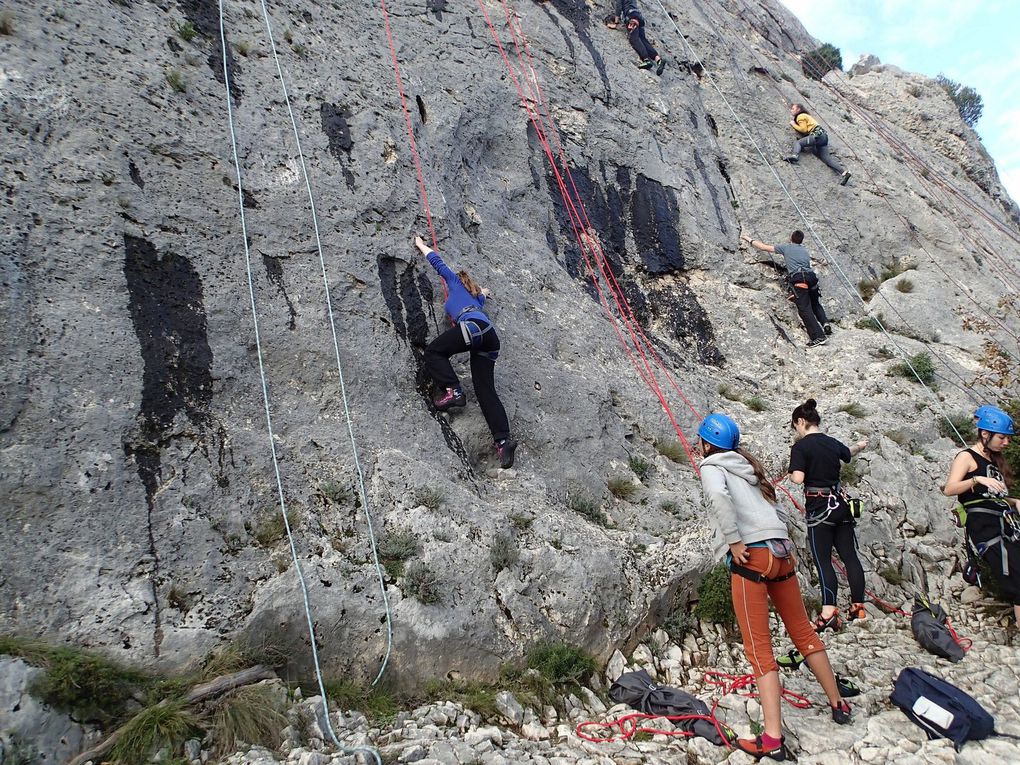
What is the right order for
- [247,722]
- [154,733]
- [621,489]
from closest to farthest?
[154,733] → [247,722] → [621,489]

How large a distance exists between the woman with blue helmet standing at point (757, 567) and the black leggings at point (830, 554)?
1.77 m

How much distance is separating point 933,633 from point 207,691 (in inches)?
236

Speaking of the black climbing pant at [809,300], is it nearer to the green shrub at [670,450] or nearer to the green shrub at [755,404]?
the green shrub at [755,404]

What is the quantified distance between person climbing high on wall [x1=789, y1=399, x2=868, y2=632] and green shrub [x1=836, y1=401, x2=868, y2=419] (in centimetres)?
324

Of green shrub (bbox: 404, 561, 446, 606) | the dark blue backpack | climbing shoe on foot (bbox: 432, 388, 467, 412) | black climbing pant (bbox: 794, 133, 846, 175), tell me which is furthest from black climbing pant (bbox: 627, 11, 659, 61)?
the dark blue backpack

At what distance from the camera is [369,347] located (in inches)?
260

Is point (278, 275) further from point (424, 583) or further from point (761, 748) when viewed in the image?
point (761, 748)

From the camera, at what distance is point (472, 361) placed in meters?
6.75

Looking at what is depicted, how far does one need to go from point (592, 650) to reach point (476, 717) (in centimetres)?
126

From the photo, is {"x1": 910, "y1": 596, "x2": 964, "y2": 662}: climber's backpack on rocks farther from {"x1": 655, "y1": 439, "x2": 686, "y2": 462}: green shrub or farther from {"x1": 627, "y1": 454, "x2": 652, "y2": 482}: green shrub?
{"x1": 627, "y1": 454, "x2": 652, "y2": 482}: green shrub

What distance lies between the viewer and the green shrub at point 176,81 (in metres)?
6.99

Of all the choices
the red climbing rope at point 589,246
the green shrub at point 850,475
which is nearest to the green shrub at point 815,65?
the red climbing rope at point 589,246

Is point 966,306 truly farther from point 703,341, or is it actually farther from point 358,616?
point 358,616

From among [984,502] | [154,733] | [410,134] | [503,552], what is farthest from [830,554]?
[410,134]
